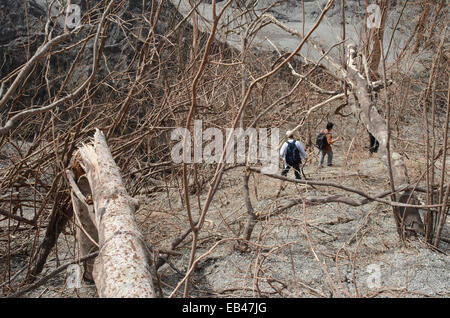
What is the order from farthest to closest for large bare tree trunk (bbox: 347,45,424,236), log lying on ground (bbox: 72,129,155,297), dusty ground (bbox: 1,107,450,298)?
large bare tree trunk (bbox: 347,45,424,236)
dusty ground (bbox: 1,107,450,298)
log lying on ground (bbox: 72,129,155,297)

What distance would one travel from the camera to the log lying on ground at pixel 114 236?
1.82 metres

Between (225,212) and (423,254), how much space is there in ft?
8.37

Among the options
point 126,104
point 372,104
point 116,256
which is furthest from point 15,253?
point 372,104

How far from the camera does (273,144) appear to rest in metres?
6.90

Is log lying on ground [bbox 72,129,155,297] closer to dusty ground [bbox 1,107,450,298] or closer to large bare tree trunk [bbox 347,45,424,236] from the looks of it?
dusty ground [bbox 1,107,450,298]

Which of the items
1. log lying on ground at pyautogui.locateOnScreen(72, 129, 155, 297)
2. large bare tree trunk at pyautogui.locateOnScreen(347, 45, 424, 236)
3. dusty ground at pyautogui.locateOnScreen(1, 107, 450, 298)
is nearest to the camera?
log lying on ground at pyautogui.locateOnScreen(72, 129, 155, 297)

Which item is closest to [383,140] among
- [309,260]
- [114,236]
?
[309,260]

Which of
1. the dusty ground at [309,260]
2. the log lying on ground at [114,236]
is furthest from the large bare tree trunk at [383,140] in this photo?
the log lying on ground at [114,236]

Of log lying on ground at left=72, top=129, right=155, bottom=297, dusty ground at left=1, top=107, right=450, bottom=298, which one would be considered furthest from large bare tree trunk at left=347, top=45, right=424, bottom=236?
log lying on ground at left=72, top=129, right=155, bottom=297

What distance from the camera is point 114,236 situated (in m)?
2.13

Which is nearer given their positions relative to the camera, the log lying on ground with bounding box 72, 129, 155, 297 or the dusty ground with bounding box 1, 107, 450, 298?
the log lying on ground with bounding box 72, 129, 155, 297

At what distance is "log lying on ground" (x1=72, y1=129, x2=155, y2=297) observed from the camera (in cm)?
182

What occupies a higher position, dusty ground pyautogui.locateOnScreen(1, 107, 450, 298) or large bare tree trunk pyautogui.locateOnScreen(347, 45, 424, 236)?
large bare tree trunk pyautogui.locateOnScreen(347, 45, 424, 236)

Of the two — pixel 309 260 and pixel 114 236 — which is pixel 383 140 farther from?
pixel 114 236
